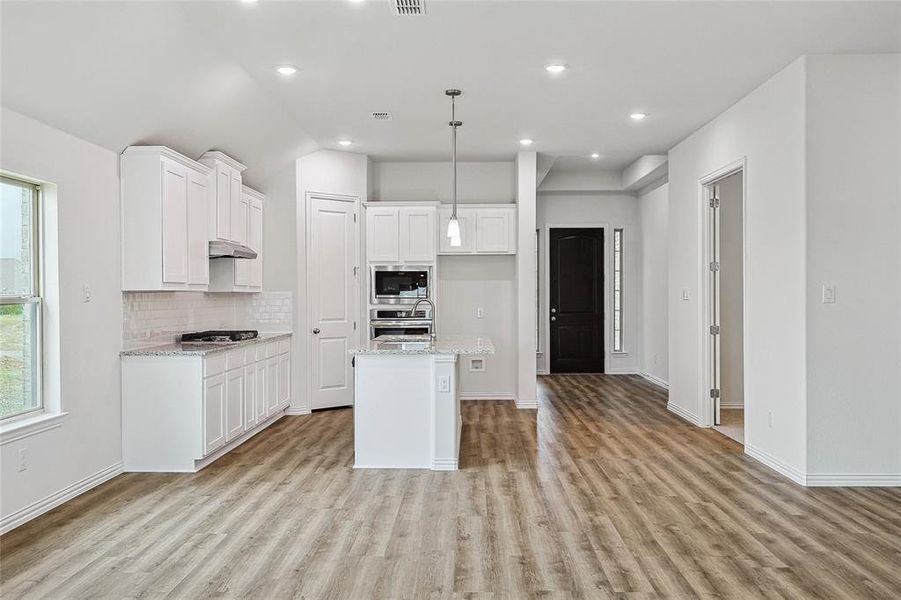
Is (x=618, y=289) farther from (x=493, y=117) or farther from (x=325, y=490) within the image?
(x=325, y=490)

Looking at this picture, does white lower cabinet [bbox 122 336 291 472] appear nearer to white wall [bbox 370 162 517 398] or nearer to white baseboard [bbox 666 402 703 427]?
white wall [bbox 370 162 517 398]

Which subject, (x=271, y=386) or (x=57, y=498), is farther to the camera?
(x=271, y=386)

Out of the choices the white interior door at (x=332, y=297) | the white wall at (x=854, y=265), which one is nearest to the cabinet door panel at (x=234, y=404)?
the white interior door at (x=332, y=297)

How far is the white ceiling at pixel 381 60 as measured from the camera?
363 centimetres

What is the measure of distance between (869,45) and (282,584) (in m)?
4.69

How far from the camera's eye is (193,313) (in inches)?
240

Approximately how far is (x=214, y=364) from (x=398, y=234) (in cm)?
305

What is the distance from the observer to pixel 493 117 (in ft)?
19.7

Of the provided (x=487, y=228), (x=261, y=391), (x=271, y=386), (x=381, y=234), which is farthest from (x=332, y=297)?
(x=487, y=228)

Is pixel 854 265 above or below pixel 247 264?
below

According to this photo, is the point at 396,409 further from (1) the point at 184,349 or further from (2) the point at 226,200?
(2) the point at 226,200

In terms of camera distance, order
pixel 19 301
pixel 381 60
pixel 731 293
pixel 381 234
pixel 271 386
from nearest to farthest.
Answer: pixel 19 301
pixel 381 60
pixel 271 386
pixel 731 293
pixel 381 234

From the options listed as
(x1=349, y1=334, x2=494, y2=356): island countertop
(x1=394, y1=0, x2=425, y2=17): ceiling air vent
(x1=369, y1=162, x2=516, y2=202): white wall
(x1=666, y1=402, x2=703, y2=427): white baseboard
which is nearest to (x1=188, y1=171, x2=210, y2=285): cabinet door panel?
(x1=349, y1=334, x2=494, y2=356): island countertop

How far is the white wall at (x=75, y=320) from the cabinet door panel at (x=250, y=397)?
1149 millimetres
